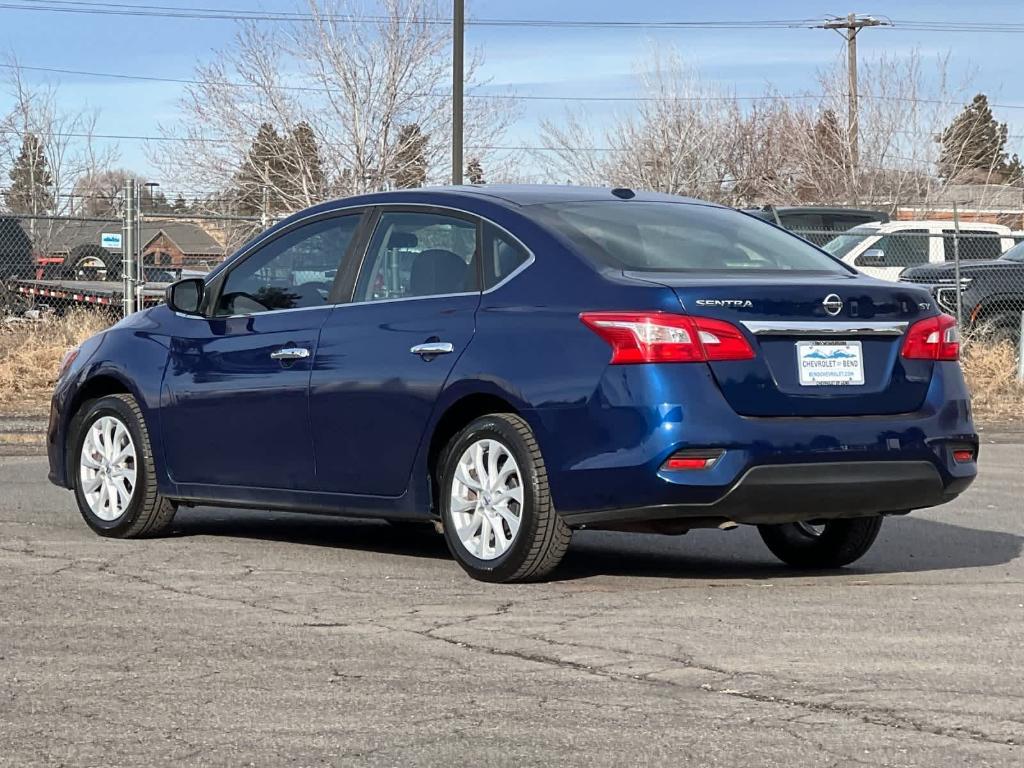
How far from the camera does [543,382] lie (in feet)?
22.1

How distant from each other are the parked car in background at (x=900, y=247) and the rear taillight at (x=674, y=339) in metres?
14.1

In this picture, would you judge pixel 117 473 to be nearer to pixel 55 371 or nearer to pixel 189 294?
pixel 189 294

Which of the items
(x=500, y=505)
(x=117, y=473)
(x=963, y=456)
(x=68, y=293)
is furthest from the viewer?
(x=68, y=293)

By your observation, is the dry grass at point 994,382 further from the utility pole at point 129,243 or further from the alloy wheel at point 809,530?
the alloy wheel at point 809,530

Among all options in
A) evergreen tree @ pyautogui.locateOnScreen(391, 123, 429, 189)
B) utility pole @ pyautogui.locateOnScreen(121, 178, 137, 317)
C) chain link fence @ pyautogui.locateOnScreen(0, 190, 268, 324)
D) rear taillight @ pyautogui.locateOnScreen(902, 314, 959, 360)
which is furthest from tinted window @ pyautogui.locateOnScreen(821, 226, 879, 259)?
evergreen tree @ pyautogui.locateOnScreen(391, 123, 429, 189)

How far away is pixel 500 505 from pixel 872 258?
14.5 m

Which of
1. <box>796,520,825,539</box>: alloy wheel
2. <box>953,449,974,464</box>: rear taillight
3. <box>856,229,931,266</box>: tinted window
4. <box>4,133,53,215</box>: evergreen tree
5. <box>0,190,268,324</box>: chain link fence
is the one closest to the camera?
<box>953,449,974,464</box>: rear taillight

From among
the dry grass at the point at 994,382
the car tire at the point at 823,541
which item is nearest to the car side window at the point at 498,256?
the car tire at the point at 823,541

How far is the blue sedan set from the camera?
6520mm

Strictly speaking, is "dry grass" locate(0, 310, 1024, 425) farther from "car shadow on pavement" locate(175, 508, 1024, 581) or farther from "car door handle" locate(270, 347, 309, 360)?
"car door handle" locate(270, 347, 309, 360)

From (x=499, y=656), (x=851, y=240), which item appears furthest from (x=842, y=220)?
(x=499, y=656)

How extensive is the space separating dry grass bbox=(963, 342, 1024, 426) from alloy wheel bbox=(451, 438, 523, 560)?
36.2ft

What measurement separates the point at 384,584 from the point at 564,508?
0.89 meters

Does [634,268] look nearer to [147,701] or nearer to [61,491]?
[147,701]
